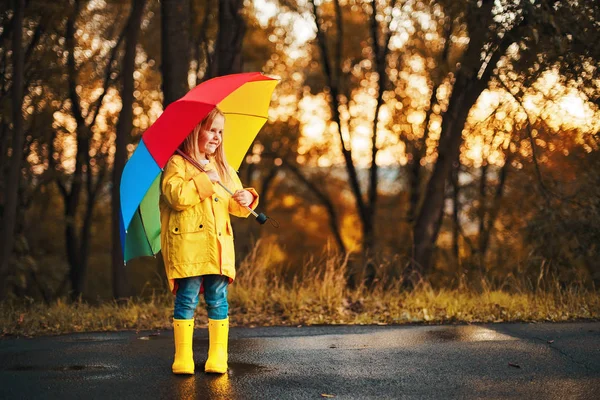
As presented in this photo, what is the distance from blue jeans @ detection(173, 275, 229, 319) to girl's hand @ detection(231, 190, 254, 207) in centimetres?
53

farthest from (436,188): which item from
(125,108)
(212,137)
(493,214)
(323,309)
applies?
(493,214)

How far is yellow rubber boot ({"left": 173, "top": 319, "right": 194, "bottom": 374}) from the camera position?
5996mm

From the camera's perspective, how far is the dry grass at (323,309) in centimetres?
859

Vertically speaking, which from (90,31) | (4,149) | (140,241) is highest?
(90,31)

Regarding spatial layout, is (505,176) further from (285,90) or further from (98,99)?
(98,99)

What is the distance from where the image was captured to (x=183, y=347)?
6.01m

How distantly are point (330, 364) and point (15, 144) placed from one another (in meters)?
7.68

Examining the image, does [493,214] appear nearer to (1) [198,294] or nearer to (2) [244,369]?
(2) [244,369]

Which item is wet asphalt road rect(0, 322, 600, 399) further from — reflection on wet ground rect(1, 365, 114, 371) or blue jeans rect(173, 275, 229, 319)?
blue jeans rect(173, 275, 229, 319)

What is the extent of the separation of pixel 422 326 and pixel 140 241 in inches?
127

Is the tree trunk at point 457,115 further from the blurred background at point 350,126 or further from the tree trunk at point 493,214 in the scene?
the tree trunk at point 493,214

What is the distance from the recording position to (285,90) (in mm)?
27812

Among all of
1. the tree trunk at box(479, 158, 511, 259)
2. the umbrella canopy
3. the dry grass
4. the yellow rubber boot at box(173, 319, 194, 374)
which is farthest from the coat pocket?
the tree trunk at box(479, 158, 511, 259)

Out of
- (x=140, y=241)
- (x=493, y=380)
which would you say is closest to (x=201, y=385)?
(x=140, y=241)
